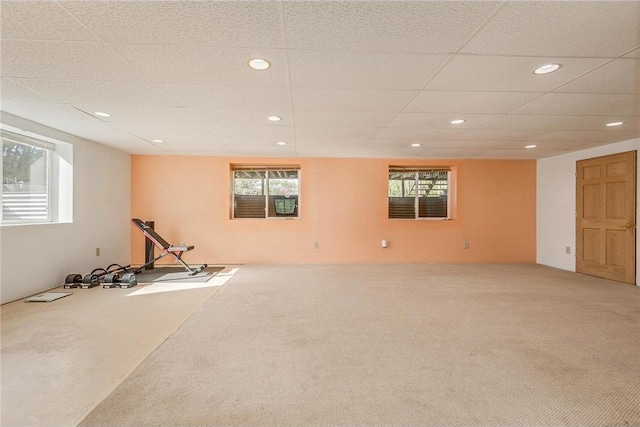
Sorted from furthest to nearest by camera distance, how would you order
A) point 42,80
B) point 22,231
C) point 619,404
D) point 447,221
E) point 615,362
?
point 447,221, point 22,231, point 42,80, point 615,362, point 619,404

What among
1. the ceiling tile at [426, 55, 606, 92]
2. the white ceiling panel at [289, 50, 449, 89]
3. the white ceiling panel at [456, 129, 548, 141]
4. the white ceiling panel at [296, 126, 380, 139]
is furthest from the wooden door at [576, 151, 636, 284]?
the white ceiling panel at [289, 50, 449, 89]

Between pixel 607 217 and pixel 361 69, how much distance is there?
202 inches

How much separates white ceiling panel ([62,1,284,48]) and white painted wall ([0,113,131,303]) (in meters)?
2.80

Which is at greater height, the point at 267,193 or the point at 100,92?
the point at 100,92

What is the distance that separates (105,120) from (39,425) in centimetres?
324

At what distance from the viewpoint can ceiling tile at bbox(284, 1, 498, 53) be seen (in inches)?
59.7

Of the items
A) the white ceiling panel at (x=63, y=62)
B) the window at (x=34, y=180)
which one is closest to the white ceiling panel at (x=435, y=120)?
the white ceiling panel at (x=63, y=62)

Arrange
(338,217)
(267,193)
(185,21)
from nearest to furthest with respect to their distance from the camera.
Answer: (185,21) → (338,217) → (267,193)

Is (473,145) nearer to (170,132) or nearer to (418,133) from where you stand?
(418,133)

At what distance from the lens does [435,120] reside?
3.45 meters

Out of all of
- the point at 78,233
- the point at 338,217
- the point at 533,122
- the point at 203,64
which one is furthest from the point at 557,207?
the point at 78,233

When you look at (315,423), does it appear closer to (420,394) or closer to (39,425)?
(420,394)

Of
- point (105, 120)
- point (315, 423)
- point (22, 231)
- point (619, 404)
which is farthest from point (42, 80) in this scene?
point (619, 404)

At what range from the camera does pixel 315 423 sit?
1.47m
